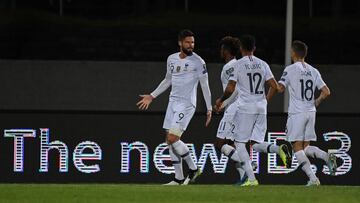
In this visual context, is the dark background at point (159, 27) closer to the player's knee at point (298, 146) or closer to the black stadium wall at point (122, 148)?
the black stadium wall at point (122, 148)

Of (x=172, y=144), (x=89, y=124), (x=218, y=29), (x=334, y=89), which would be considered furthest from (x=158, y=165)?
(x=218, y=29)

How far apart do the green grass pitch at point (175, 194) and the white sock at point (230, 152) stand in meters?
1.63

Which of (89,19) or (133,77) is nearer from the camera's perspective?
(133,77)

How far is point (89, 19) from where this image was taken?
2731 centimetres

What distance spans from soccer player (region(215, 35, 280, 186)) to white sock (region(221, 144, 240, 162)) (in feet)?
1.57

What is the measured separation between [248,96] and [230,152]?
104cm

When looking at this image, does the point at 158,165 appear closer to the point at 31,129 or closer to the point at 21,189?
the point at 31,129

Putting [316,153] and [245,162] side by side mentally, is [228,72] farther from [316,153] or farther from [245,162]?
[316,153]

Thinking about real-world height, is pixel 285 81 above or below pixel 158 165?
above

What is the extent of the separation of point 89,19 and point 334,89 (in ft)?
19.8

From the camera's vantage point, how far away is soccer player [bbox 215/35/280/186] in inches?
654

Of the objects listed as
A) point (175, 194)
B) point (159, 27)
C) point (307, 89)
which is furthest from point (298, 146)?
point (159, 27)

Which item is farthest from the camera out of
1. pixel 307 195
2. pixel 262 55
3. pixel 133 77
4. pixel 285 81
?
pixel 262 55

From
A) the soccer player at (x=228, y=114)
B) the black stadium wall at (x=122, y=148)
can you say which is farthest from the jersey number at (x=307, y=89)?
the black stadium wall at (x=122, y=148)
